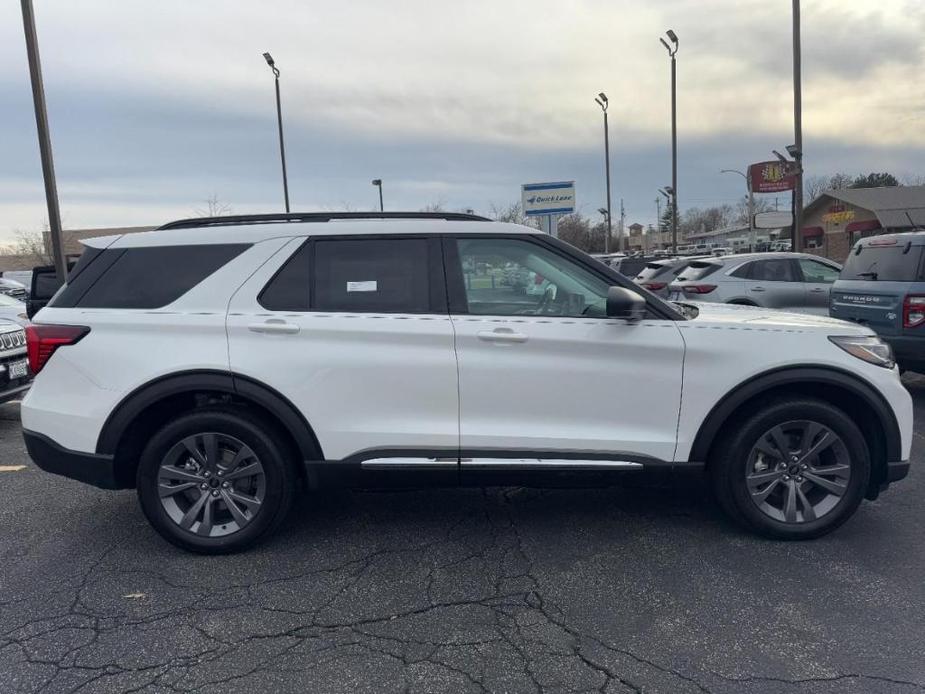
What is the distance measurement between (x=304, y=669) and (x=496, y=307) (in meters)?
2.00

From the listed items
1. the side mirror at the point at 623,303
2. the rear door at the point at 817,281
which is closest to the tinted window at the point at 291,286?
the side mirror at the point at 623,303

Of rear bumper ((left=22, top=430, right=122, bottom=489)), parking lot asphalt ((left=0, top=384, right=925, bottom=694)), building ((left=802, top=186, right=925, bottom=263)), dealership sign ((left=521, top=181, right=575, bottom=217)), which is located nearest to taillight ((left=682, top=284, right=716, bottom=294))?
dealership sign ((left=521, top=181, right=575, bottom=217))

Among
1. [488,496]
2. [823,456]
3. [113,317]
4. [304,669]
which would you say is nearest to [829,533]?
[823,456]

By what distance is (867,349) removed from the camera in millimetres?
3791

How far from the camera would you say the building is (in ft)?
143

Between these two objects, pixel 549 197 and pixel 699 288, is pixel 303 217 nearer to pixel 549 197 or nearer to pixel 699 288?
pixel 699 288

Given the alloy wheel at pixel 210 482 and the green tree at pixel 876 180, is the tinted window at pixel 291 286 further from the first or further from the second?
the green tree at pixel 876 180

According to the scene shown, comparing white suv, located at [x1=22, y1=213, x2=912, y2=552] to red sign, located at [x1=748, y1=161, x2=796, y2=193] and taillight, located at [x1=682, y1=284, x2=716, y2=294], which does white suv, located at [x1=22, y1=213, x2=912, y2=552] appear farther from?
red sign, located at [x1=748, y1=161, x2=796, y2=193]

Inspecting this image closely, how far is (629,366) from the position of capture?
3.65 m

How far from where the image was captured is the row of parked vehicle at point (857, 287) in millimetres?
6699

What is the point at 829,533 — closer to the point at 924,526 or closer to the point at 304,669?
the point at 924,526

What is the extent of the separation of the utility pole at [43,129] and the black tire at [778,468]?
34.3 ft

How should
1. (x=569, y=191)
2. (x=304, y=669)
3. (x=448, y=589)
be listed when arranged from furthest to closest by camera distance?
(x=569, y=191) → (x=448, y=589) → (x=304, y=669)

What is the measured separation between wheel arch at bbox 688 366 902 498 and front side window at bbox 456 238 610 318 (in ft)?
2.78
